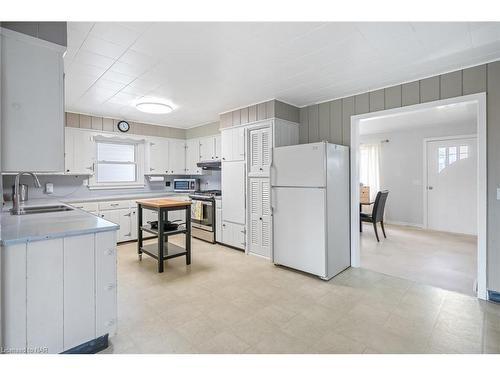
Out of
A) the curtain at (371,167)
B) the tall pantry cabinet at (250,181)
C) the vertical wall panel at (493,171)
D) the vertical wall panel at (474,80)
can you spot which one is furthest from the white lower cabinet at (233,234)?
the curtain at (371,167)

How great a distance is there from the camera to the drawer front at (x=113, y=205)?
4.35 metres

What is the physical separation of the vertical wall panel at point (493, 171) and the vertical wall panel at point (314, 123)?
1865mm

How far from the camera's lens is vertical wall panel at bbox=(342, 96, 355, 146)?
11.3 feet

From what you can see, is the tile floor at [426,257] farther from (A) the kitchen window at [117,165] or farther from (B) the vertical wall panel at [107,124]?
(B) the vertical wall panel at [107,124]

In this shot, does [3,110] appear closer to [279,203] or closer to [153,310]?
[153,310]

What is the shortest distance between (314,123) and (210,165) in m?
2.10

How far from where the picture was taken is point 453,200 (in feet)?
18.1

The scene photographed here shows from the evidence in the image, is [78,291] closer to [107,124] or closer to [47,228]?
[47,228]

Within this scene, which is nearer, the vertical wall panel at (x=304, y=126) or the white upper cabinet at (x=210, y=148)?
the vertical wall panel at (x=304, y=126)

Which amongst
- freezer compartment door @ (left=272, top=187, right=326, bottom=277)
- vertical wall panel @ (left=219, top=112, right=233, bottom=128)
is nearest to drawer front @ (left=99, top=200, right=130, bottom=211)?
vertical wall panel @ (left=219, top=112, right=233, bottom=128)

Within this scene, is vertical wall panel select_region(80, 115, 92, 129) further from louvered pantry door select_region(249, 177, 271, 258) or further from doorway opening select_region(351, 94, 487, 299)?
doorway opening select_region(351, 94, 487, 299)

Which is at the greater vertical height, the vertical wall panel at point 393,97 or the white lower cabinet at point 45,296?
the vertical wall panel at point 393,97

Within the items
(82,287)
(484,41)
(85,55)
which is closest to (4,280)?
(82,287)
